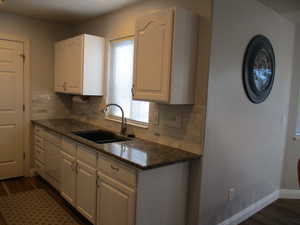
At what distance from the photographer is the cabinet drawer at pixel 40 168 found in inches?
138

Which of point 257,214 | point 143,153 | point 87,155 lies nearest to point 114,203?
point 143,153

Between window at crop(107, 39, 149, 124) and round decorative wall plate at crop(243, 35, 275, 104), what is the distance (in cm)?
116

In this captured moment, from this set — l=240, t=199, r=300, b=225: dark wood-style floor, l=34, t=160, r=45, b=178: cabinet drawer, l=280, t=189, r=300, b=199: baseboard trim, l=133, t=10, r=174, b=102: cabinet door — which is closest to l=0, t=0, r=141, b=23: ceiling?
l=133, t=10, r=174, b=102: cabinet door

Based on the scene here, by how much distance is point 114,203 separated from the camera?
2082 mm

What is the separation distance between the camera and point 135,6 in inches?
112

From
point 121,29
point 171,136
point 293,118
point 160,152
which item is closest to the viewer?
point 160,152

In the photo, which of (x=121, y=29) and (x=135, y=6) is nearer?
(x=135, y=6)

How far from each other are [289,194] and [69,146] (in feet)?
9.95

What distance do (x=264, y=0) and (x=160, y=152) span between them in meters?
1.89

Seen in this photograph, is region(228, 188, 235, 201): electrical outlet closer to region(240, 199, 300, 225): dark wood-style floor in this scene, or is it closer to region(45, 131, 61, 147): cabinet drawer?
region(240, 199, 300, 225): dark wood-style floor

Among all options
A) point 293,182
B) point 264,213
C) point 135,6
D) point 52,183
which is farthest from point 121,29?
point 293,182

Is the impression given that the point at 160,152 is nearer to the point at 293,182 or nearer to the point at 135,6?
the point at 135,6

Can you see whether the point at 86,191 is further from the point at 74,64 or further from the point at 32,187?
the point at 74,64

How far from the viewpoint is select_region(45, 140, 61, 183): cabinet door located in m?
3.06
